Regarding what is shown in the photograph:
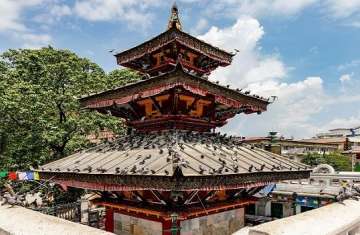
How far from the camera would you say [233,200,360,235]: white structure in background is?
299 inches

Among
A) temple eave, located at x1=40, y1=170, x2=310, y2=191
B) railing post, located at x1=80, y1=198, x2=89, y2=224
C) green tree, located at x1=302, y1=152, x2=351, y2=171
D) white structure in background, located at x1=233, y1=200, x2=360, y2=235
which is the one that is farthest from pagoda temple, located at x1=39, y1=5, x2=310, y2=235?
green tree, located at x1=302, y1=152, x2=351, y2=171

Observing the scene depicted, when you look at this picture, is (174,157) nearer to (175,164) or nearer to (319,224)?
(175,164)

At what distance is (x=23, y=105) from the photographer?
2372 cm

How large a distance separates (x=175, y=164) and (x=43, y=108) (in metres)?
18.7

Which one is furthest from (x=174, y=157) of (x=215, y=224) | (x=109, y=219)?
(x=109, y=219)

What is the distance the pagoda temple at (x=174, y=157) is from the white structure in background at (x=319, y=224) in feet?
6.53

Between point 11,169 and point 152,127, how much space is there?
1596 centimetres

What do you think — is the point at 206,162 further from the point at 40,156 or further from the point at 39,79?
the point at 39,79

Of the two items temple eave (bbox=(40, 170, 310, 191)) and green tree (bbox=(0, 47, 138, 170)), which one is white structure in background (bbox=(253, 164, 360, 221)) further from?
green tree (bbox=(0, 47, 138, 170))

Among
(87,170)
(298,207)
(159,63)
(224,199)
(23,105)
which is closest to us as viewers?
(87,170)

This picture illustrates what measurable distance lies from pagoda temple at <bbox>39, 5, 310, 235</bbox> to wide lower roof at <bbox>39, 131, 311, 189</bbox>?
4 cm

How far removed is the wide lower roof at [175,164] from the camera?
9242mm

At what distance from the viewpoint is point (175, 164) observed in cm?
915

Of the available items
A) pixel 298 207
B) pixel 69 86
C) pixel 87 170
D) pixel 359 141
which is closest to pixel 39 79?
pixel 69 86
